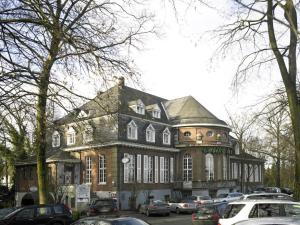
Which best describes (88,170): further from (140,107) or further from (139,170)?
(140,107)

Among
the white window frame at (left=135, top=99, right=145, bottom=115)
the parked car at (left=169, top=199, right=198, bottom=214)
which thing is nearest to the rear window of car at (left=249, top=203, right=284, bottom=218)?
the parked car at (left=169, top=199, right=198, bottom=214)

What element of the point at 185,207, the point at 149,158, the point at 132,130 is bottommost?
the point at 185,207

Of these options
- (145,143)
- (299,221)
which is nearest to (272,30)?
(299,221)

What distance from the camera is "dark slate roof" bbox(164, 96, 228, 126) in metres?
60.6

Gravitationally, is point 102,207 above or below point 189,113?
below

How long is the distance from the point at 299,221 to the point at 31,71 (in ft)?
25.8

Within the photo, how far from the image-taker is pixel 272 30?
21703 mm

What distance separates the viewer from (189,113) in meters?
62.2

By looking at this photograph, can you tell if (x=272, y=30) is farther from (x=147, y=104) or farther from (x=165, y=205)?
(x=147, y=104)

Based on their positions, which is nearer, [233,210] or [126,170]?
[233,210]

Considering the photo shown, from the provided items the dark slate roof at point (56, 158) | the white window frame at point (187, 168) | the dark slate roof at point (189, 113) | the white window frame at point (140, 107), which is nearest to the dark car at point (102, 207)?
the dark slate roof at point (56, 158)

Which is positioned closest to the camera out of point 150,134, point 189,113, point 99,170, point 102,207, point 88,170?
point 102,207

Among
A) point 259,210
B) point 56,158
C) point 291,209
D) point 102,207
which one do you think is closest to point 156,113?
point 56,158

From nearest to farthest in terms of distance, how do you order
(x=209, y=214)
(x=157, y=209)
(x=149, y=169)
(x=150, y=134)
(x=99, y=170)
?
(x=209, y=214)
(x=157, y=209)
(x=99, y=170)
(x=149, y=169)
(x=150, y=134)
